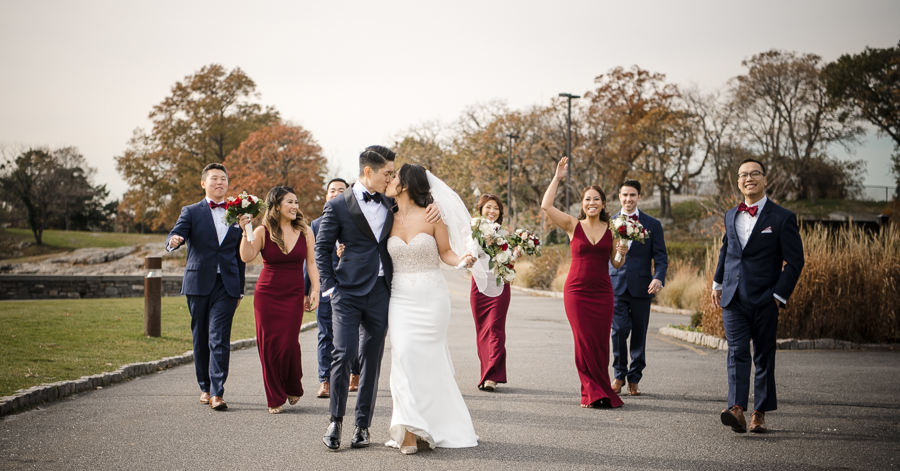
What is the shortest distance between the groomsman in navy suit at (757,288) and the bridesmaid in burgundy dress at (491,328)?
264cm

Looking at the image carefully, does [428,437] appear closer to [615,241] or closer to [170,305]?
[615,241]

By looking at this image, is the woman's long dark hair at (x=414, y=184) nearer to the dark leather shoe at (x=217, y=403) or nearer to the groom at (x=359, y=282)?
the groom at (x=359, y=282)

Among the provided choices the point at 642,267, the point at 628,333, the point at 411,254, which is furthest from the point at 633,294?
the point at 411,254

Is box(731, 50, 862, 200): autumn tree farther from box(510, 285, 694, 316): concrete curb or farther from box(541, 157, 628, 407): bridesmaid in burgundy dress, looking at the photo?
box(541, 157, 628, 407): bridesmaid in burgundy dress

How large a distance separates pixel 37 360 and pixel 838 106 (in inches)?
1998

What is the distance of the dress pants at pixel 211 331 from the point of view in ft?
22.9

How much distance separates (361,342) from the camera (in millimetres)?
5547

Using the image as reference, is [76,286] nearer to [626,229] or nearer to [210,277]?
[210,277]

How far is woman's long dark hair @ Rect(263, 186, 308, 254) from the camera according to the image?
7207 mm

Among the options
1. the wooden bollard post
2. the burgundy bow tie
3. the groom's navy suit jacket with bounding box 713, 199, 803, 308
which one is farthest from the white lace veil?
the wooden bollard post

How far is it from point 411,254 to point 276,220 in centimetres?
240

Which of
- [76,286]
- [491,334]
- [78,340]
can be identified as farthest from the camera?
[76,286]

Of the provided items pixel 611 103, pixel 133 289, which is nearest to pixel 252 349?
pixel 133 289

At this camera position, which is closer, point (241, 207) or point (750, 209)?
point (750, 209)
